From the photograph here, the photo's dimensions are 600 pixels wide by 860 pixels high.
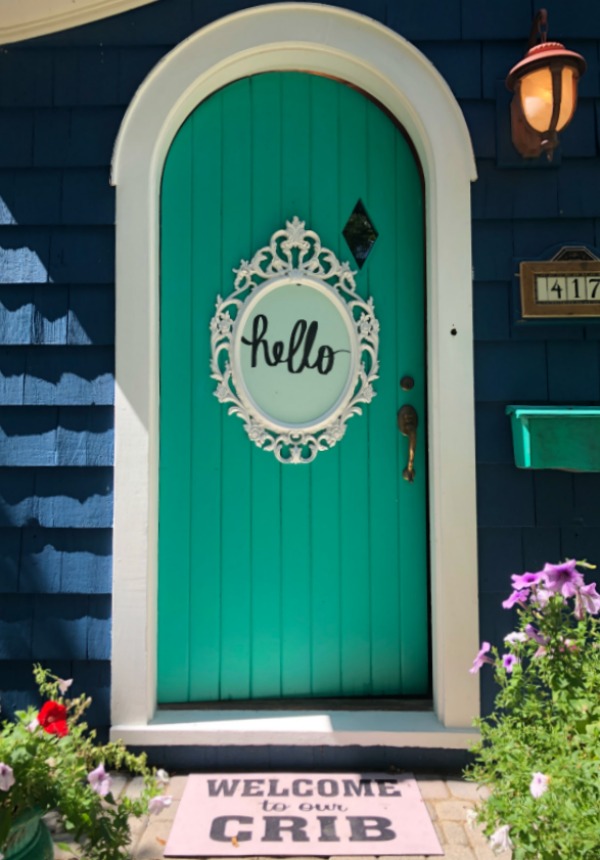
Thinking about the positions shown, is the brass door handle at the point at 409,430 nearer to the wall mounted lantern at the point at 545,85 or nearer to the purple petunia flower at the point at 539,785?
the wall mounted lantern at the point at 545,85

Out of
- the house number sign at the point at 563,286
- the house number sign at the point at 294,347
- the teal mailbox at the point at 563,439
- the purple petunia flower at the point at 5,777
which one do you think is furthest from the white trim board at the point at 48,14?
the purple petunia flower at the point at 5,777

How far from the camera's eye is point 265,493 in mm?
2533

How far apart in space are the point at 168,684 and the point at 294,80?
7.45ft

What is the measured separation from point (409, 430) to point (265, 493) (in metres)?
0.57

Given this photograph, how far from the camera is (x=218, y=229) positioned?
2564mm

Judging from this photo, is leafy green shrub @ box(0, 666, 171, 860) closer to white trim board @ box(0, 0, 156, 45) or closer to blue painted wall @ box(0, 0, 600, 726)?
blue painted wall @ box(0, 0, 600, 726)

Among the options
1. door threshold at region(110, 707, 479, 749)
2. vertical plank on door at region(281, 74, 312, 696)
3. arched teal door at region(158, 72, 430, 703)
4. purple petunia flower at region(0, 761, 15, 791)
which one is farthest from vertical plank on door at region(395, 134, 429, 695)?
purple petunia flower at region(0, 761, 15, 791)

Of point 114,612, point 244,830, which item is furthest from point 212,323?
point 244,830

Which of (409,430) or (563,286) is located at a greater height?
(563,286)

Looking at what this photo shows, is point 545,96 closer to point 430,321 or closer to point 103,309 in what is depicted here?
point 430,321

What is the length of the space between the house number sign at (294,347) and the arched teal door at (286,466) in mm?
48

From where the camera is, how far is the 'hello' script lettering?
8.37ft

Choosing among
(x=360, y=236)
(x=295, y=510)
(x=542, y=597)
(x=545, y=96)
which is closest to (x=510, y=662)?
(x=542, y=597)

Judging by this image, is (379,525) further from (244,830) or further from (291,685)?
(244,830)
